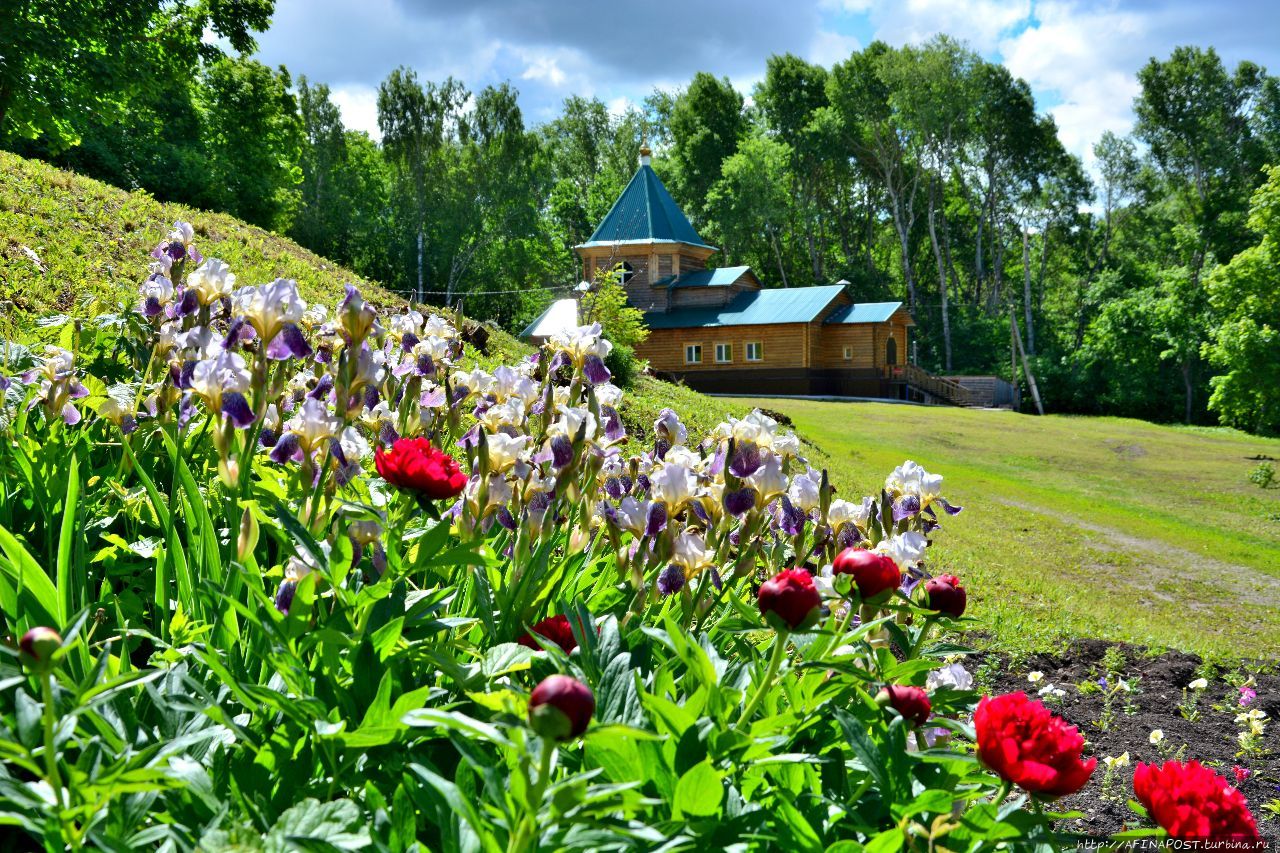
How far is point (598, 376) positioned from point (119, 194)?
10732 millimetres

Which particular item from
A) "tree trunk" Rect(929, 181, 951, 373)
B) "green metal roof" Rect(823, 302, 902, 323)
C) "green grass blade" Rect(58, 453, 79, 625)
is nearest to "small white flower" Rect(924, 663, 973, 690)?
"green grass blade" Rect(58, 453, 79, 625)

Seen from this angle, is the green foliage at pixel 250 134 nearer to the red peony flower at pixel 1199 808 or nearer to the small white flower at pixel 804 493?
the small white flower at pixel 804 493

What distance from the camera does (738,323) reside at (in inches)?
1287

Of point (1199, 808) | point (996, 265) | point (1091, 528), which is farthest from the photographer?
point (996, 265)

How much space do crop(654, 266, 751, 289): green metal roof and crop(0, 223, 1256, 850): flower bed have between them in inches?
1245

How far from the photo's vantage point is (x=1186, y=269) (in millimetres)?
37500

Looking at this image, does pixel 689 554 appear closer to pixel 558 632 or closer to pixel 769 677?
pixel 558 632

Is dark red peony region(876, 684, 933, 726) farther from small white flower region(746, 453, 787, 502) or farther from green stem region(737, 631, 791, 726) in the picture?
small white flower region(746, 453, 787, 502)

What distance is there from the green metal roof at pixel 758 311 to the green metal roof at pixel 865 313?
2.49 ft

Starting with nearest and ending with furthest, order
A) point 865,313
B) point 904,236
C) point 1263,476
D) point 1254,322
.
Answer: point 1263,476 < point 1254,322 < point 865,313 < point 904,236

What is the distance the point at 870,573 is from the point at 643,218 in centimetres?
3347

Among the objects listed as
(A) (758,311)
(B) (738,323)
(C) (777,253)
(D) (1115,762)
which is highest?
(C) (777,253)

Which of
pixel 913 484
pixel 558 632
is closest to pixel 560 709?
pixel 558 632

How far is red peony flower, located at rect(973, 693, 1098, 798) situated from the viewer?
114 cm
